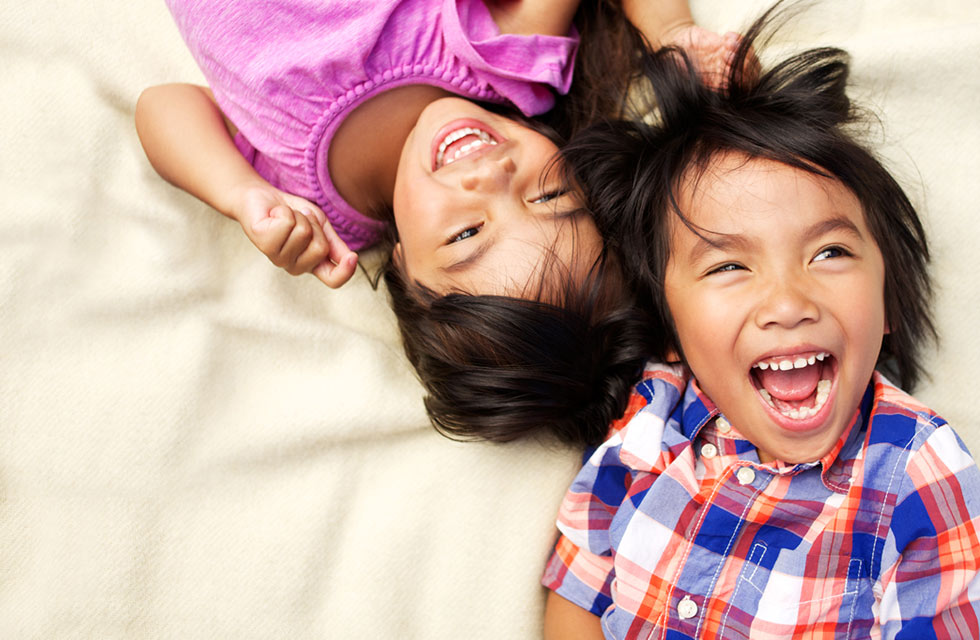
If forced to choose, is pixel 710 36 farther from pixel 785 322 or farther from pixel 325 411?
pixel 325 411

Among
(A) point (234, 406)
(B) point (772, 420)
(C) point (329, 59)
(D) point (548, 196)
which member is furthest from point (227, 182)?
(B) point (772, 420)

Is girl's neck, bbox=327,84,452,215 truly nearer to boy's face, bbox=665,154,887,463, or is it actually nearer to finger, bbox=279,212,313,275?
finger, bbox=279,212,313,275

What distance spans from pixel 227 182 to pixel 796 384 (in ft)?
2.99

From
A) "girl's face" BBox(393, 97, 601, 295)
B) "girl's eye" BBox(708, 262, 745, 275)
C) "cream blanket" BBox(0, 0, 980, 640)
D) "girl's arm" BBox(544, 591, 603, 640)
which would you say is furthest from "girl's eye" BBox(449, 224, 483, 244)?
"girl's arm" BBox(544, 591, 603, 640)

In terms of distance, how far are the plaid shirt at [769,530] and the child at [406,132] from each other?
0.43 feet

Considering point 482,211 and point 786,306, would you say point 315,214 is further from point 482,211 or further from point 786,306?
point 786,306

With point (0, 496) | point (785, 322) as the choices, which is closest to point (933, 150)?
point (785, 322)

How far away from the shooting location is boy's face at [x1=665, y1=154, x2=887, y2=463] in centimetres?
97

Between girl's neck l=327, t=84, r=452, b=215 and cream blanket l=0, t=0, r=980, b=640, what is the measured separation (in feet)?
0.62

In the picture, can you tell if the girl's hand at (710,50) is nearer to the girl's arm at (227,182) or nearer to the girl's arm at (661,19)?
the girl's arm at (661,19)

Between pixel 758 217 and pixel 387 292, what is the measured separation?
0.63 m

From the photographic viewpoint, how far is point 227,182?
4.12ft

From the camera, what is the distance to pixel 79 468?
109 cm

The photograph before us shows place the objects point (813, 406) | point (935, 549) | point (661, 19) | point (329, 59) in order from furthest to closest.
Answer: point (661, 19) → point (329, 59) → point (813, 406) → point (935, 549)
